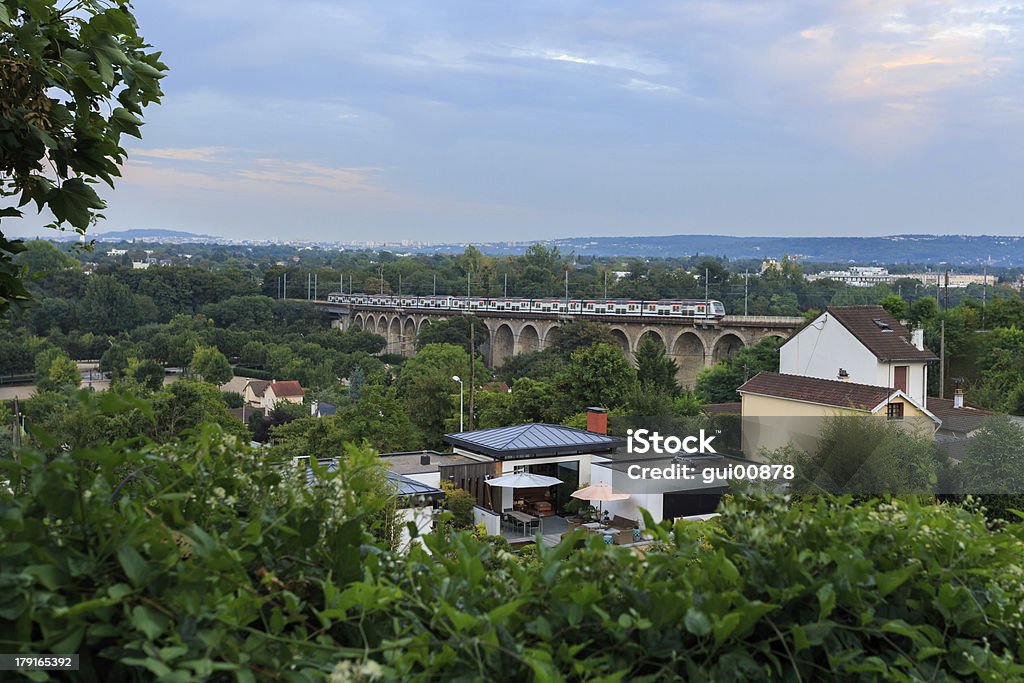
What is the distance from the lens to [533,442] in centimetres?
1586

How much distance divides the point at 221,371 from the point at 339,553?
2145 inches

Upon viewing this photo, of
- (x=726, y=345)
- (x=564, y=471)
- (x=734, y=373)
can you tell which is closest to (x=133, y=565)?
(x=564, y=471)

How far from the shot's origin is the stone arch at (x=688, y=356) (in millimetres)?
52219

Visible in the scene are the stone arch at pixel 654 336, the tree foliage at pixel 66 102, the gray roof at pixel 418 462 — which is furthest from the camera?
the stone arch at pixel 654 336

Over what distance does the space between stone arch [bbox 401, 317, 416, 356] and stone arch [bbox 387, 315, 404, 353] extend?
2.00 feet

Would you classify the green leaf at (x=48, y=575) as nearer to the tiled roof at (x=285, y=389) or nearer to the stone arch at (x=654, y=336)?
the tiled roof at (x=285, y=389)

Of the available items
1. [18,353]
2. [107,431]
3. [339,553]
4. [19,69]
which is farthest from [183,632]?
[18,353]

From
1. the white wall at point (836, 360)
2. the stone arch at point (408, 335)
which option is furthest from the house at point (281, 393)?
the white wall at point (836, 360)

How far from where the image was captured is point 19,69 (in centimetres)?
225

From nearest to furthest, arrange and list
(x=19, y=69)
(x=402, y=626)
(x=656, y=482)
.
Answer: (x=402, y=626) → (x=19, y=69) → (x=656, y=482)

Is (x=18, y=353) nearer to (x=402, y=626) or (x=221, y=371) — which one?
(x=221, y=371)

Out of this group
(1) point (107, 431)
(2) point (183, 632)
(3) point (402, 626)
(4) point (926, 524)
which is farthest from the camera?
(1) point (107, 431)

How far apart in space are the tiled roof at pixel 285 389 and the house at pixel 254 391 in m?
0.89

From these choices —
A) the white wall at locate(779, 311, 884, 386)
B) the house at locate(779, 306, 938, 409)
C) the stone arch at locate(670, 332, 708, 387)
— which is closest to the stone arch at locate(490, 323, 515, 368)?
the stone arch at locate(670, 332, 708, 387)
